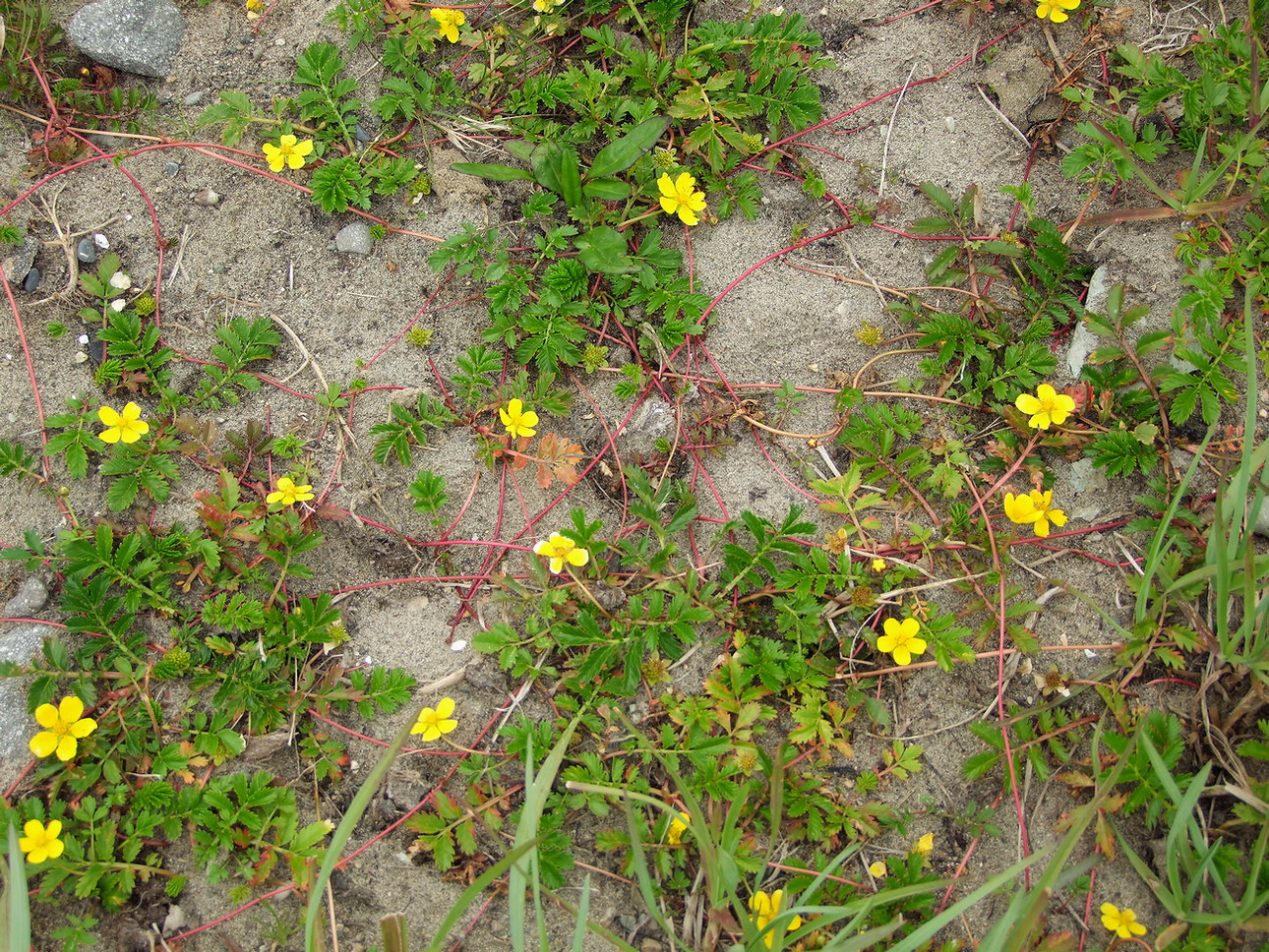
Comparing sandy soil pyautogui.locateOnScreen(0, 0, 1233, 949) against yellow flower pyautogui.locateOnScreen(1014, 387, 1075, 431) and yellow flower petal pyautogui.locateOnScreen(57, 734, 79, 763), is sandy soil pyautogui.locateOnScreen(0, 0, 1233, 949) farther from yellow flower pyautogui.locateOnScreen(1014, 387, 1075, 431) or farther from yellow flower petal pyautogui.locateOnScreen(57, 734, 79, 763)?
yellow flower petal pyautogui.locateOnScreen(57, 734, 79, 763)

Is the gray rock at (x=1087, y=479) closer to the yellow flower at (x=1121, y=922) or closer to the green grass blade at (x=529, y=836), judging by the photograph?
the yellow flower at (x=1121, y=922)

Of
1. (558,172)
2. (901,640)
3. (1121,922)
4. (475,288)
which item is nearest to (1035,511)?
(901,640)

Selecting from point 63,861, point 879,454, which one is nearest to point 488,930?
point 63,861

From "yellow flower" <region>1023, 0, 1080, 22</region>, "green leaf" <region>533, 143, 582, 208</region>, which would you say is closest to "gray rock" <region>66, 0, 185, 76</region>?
"green leaf" <region>533, 143, 582, 208</region>

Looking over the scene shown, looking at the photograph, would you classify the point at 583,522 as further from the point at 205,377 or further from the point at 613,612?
the point at 205,377

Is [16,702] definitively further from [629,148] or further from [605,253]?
[629,148]

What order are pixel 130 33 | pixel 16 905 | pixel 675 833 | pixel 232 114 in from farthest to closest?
pixel 130 33
pixel 232 114
pixel 675 833
pixel 16 905
